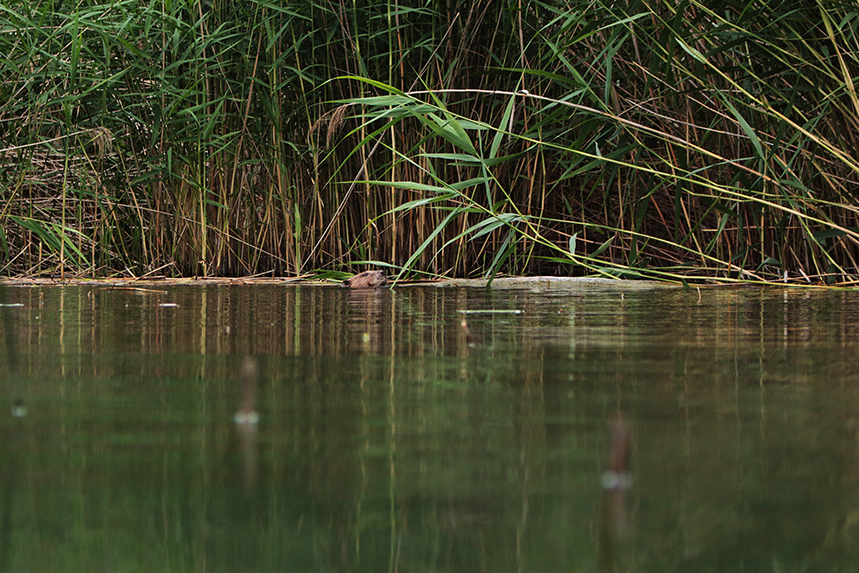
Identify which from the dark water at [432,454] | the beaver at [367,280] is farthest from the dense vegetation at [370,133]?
the dark water at [432,454]

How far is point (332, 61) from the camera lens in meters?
4.82

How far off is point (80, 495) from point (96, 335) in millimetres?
1473

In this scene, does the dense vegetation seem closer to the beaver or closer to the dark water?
the beaver

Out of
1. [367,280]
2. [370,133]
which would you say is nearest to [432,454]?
[367,280]

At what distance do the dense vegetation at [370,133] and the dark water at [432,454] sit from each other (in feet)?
7.59

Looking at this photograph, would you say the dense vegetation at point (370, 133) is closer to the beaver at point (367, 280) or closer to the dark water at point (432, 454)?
the beaver at point (367, 280)

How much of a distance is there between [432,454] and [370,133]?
11.7ft

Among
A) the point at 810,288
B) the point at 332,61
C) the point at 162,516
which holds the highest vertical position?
the point at 332,61

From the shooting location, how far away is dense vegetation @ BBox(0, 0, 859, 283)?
436 cm

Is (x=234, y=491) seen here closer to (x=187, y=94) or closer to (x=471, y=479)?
(x=471, y=479)

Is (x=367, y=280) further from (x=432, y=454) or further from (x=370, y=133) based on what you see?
(x=432, y=454)

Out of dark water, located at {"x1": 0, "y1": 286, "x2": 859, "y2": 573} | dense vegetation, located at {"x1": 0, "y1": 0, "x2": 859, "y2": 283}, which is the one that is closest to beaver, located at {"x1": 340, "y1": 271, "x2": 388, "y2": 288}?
dense vegetation, located at {"x1": 0, "y1": 0, "x2": 859, "y2": 283}

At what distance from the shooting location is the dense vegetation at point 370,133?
436 centimetres

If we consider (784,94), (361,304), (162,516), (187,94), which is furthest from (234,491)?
(187,94)
